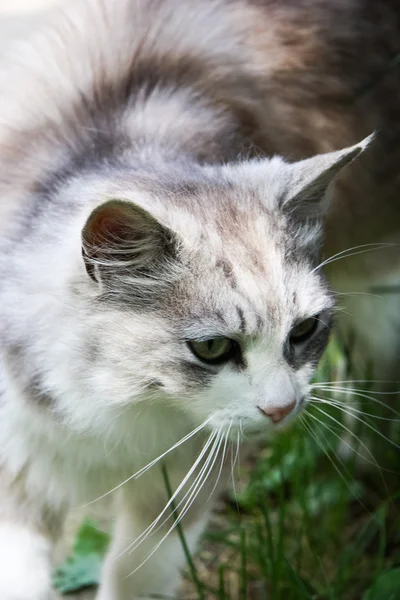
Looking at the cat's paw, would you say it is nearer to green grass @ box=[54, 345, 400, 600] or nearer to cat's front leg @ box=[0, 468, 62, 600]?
cat's front leg @ box=[0, 468, 62, 600]

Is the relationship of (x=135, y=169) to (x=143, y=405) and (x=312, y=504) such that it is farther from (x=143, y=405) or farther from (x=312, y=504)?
(x=312, y=504)

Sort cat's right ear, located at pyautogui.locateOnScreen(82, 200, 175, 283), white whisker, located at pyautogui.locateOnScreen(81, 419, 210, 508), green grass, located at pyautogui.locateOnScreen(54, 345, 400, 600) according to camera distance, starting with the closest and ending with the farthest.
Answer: cat's right ear, located at pyautogui.locateOnScreen(82, 200, 175, 283) < white whisker, located at pyautogui.locateOnScreen(81, 419, 210, 508) < green grass, located at pyautogui.locateOnScreen(54, 345, 400, 600)

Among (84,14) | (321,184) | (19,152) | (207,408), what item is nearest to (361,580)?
(207,408)

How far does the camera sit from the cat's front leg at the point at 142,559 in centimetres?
192

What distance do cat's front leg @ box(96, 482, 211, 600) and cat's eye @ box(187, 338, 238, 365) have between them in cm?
60

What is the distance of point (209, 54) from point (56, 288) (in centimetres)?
83

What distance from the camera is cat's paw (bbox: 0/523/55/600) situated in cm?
178

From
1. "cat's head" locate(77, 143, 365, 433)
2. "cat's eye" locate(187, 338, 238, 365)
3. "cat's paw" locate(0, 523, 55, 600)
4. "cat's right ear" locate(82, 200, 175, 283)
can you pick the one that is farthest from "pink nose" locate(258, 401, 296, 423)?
"cat's paw" locate(0, 523, 55, 600)

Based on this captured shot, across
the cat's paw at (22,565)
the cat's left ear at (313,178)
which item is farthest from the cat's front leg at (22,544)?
the cat's left ear at (313,178)

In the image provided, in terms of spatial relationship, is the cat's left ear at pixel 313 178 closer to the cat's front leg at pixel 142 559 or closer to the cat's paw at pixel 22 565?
the cat's front leg at pixel 142 559

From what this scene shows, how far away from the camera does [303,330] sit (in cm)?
154

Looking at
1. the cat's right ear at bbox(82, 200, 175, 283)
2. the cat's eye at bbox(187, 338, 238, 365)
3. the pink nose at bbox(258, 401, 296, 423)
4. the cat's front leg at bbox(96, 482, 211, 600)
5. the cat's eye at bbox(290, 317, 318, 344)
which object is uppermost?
the cat's right ear at bbox(82, 200, 175, 283)

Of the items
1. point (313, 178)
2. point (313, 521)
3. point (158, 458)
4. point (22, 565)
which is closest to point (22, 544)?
point (22, 565)

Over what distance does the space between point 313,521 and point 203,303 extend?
1.20 meters
